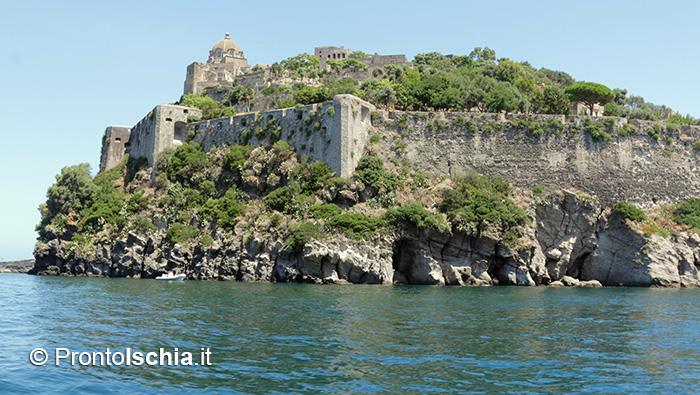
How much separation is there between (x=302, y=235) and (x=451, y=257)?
1104 cm

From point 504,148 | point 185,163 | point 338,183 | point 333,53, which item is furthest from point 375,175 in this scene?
point 333,53

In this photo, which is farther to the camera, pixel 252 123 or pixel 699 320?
pixel 252 123

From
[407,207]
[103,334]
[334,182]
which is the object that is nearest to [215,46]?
[334,182]

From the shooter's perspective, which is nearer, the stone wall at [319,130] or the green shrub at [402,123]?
the stone wall at [319,130]

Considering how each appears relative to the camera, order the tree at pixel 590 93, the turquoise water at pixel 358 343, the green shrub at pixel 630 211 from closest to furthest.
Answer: the turquoise water at pixel 358 343 → the green shrub at pixel 630 211 → the tree at pixel 590 93

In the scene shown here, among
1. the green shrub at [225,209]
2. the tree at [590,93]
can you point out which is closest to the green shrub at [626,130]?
the tree at [590,93]

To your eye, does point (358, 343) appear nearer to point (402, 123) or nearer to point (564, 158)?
point (402, 123)

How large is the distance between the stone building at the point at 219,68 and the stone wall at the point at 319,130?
1895 centimetres

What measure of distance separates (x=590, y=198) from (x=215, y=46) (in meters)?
63.0

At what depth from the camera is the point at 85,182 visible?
184 ft

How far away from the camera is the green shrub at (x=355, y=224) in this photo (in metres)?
41.8

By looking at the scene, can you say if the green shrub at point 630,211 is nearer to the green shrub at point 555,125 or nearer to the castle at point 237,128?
the green shrub at point 555,125

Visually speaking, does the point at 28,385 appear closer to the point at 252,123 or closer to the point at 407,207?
the point at 407,207

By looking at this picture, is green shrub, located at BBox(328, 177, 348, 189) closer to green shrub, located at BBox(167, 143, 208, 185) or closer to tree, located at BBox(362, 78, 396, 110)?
tree, located at BBox(362, 78, 396, 110)
